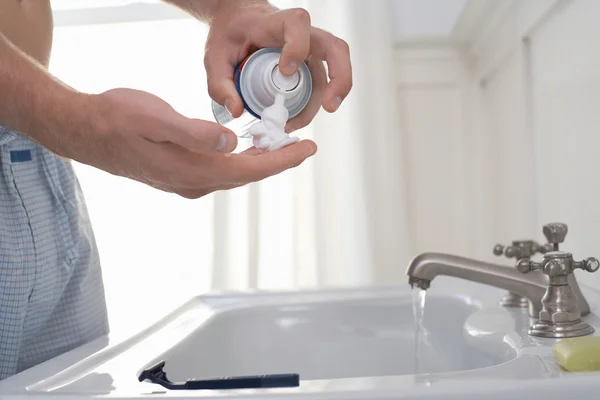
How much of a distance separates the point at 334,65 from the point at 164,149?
0.22m

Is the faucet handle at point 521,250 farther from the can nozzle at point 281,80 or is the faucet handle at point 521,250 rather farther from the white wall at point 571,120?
the can nozzle at point 281,80

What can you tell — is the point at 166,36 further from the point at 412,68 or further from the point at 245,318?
the point at 245,318

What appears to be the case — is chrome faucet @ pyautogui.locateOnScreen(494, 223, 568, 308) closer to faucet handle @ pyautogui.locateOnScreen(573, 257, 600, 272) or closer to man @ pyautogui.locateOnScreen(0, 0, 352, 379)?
faucet handle @ pyautogui.locateOnScreen(573, 257, 600, 272)

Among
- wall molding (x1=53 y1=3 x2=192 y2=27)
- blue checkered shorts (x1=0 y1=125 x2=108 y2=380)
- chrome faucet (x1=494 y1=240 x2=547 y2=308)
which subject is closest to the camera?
blue checkered shorts (x1=0 y1=125 x2=108 y2=380)

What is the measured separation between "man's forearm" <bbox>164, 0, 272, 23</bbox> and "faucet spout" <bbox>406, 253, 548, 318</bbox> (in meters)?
0.29

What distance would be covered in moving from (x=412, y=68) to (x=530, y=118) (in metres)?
0.60

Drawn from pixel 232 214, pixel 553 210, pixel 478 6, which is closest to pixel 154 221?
pixel 232 214

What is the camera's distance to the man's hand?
0.53m

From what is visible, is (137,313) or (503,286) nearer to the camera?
(503,286)

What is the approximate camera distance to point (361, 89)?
5.37 ft

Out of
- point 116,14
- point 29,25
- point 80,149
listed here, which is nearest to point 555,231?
point 80,149

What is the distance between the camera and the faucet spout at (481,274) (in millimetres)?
658

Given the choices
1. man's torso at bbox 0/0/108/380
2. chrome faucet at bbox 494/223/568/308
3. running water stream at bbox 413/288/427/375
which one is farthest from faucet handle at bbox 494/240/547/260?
man's torso at bbox 0/0/108/380

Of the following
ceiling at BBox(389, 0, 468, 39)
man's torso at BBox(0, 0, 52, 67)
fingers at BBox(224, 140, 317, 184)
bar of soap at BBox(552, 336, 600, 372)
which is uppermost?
ceiling at BBox(389, 0, 468, 39)
